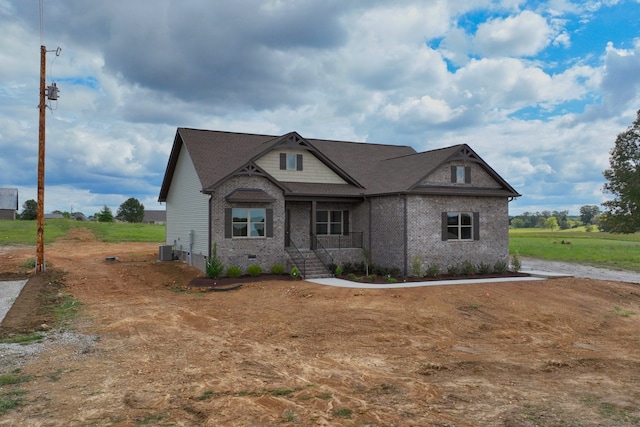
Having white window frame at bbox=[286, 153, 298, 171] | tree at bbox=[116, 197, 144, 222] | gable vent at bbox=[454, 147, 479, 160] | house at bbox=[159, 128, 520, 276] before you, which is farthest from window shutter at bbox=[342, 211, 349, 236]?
tree at bbox=[116, 197, 144, 222]

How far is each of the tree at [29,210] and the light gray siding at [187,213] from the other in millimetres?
65888

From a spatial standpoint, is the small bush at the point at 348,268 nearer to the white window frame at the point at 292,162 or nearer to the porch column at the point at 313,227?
the porch column at the point at 313,227

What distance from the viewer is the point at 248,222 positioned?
22.3 m

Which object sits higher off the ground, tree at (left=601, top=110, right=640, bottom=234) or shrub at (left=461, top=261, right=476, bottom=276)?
tree at (left=601, top=110, right=640, bottom=234)

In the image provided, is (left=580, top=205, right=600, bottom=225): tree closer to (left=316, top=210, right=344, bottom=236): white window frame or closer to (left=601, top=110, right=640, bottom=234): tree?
(left=601, top=110, right=640, bottom=234): tree

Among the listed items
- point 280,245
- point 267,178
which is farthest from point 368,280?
point 267,178

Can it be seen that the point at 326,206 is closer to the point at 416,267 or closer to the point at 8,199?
the point at 416,267

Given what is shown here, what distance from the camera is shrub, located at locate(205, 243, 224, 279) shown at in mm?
20938

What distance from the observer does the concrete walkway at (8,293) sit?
47.9 feet

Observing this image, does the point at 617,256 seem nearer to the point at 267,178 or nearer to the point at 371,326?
the point at 267,178

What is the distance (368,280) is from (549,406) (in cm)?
1371

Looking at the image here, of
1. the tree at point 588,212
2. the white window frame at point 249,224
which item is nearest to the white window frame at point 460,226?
the white window frame at point 249,224

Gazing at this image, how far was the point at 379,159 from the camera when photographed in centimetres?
3019

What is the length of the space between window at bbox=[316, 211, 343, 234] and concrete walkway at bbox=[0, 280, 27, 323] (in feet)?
43.4
